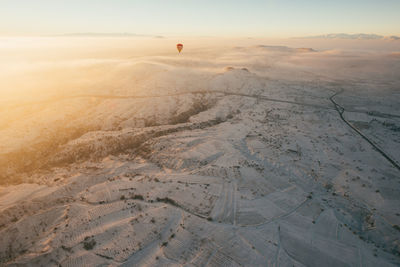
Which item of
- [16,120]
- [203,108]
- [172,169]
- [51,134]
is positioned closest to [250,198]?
[172,169]

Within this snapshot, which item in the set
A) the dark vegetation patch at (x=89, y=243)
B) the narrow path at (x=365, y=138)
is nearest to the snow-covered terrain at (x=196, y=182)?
the dark vegetation patch at (x=89, y=243)

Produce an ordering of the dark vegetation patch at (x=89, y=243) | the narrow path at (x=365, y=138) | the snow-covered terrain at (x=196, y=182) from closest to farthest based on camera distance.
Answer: the dark vegetation patch at (x=89, y=243) → the snow-covered terrain at (x=196, y=182) → the narrow path at (x=365, y=138)

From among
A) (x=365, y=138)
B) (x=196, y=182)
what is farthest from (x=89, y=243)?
(x=365, y=138)

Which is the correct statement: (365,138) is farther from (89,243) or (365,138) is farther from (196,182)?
(89,243)

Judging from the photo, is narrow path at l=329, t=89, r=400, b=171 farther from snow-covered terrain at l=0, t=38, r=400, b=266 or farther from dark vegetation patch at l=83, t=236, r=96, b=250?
dark vegetation patch at l=83, t=236, r=96, b=250

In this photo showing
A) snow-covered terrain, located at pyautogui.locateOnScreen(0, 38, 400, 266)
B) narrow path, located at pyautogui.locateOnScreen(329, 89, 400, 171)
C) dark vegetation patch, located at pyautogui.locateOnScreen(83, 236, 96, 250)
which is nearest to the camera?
dark vegetation patch, located at pyautogui.locateOnScreen(83, 236, 96, 250)

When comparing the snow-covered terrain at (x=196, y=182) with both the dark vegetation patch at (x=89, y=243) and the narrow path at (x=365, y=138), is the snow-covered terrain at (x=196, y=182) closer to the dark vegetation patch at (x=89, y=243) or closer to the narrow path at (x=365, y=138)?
the dark vegetation patch at (x=89, y=243)

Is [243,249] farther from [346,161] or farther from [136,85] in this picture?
[136,85]

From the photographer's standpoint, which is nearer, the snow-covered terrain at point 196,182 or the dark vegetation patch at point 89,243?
the dark vegetation patch at point 89,243

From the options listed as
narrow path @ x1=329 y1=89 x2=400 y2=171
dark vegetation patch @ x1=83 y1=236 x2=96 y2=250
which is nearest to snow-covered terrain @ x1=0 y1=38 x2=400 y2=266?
dark vegetation patch @ x1=83 y1=236 x2=96 y2=250
